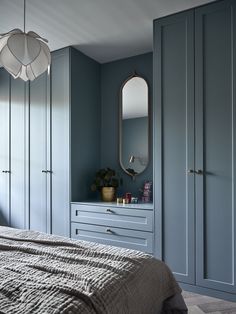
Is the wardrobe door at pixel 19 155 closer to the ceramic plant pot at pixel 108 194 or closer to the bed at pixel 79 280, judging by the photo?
the ceramic plant pot at pixel 108 194

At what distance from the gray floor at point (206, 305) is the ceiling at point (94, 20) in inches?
100

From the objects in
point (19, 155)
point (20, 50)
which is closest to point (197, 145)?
point (20, 50)

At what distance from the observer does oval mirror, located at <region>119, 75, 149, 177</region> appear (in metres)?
3.34

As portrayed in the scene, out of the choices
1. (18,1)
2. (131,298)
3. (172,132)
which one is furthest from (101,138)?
(131,298)

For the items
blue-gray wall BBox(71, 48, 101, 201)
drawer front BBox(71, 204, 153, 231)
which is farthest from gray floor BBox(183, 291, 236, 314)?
blue-gray wall BBox(71, 48, 101, 201)

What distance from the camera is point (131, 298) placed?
1.21m

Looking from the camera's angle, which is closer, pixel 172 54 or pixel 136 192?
pixel 172 54

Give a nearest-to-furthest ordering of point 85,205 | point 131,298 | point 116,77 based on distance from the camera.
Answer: point 131,298
point 85,205
point 116,77

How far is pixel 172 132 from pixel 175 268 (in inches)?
49.2

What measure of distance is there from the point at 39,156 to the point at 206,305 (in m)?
2.41

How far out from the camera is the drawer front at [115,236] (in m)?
2.71

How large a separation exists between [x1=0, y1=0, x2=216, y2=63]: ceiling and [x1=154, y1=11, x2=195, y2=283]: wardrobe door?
0.21m

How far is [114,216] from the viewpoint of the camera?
289cm

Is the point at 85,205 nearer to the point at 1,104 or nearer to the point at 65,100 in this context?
the point at 65,100
